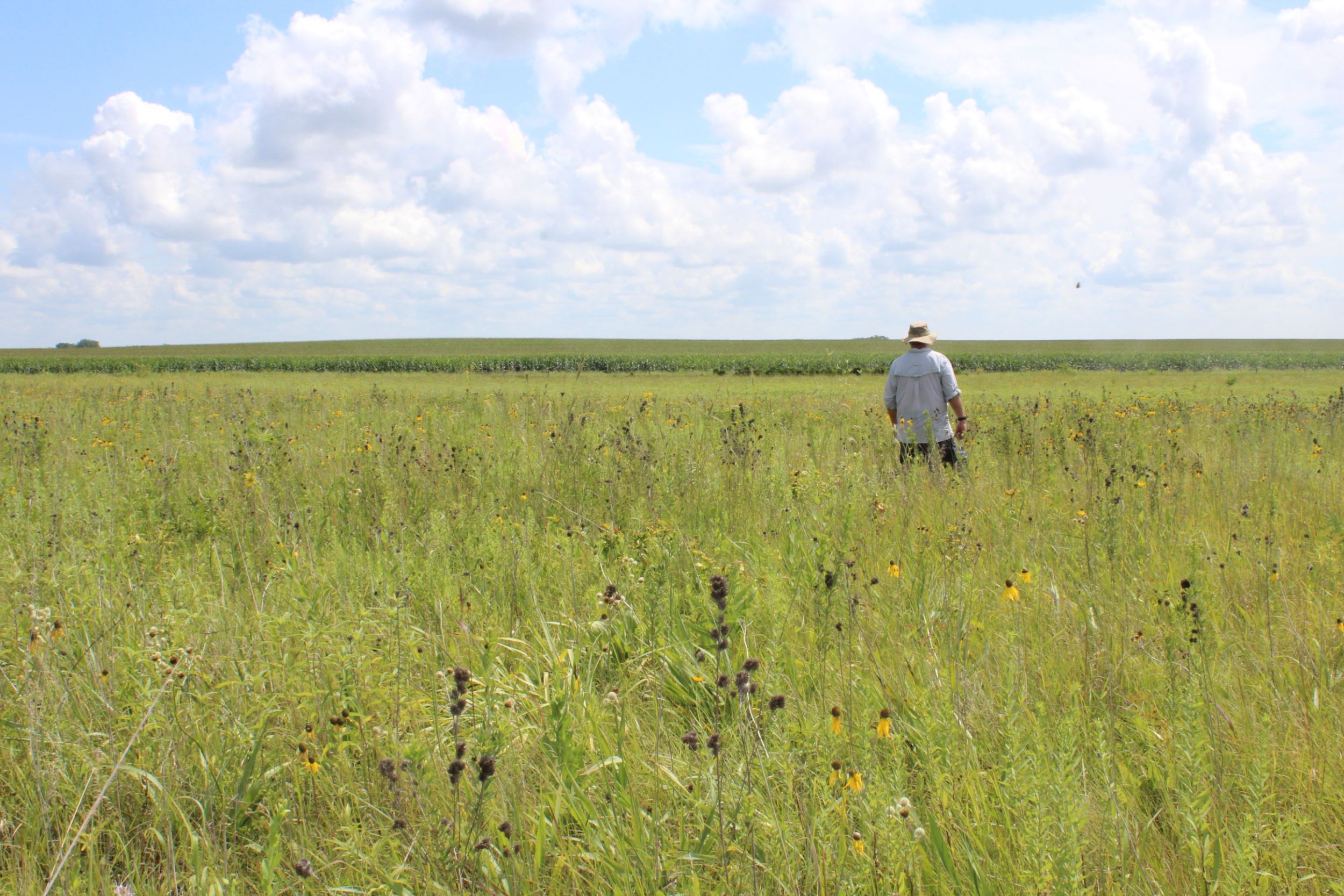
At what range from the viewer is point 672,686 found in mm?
2795

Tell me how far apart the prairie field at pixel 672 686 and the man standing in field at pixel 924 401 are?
4.60 feet

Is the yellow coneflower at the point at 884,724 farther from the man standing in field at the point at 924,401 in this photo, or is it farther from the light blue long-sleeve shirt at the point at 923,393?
the light blue long-sleeve shirt at the point at 923,393

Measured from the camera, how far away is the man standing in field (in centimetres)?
672

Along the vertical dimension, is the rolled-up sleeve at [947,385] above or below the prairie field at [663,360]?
below

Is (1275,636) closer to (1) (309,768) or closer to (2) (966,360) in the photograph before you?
(1) (309,768)

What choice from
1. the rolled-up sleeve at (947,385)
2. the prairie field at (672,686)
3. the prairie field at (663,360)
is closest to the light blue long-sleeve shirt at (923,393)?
the rolled-up sleeve at (947,385)

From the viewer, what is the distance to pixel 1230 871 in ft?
5.06

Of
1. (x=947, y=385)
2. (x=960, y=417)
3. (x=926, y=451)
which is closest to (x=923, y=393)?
(x=947, y=385)

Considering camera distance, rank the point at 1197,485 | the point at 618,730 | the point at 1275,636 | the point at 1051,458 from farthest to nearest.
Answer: the point at 1051,458, the point at 1197,485, the point at 1275,636, the point at 618,730

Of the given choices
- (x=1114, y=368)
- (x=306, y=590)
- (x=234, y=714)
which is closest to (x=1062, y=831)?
(x=234, y=714)

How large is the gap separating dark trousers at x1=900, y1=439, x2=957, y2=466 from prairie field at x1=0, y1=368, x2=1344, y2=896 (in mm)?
1054

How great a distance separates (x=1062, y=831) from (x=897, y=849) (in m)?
0.32

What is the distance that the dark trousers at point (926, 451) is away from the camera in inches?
252

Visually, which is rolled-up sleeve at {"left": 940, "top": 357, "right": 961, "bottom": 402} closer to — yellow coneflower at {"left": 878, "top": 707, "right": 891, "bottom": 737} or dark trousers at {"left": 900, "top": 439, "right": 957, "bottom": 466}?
dark trousers at {"left": 900, "top": 439, "right": 957, "bottom": 466}
